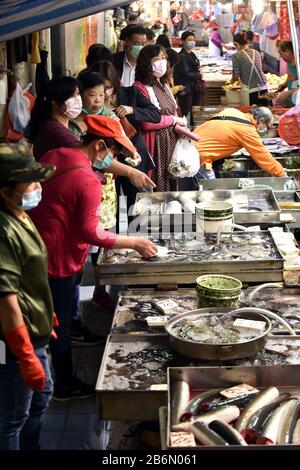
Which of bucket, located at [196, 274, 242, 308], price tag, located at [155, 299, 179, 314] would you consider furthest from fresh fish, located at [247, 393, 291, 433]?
price tag, located at [155, 299, 179, 314]

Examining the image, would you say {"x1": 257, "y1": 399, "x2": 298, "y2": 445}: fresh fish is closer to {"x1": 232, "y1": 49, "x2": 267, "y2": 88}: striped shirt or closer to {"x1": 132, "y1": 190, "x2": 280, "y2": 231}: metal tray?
{"x1": 132, "y1": 190, "x2": 280, "y2": 231}: metal tray

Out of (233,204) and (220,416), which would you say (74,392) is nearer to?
(220,416)

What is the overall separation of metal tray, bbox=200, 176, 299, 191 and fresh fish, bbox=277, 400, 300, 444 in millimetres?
3768

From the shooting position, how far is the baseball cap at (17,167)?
120 inches

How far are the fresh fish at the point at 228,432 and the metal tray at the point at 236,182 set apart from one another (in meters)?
3.99

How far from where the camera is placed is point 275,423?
9.93ft

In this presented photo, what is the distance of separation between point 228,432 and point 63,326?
189 cm

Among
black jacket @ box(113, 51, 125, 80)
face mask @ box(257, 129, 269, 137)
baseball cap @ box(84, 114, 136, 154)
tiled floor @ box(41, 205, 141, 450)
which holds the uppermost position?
black jacket @ box(113, 51, 125, 80)

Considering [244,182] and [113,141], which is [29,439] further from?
[244,182]

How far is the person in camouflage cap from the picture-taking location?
3.06m

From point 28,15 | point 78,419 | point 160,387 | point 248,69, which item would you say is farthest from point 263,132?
point 160,387

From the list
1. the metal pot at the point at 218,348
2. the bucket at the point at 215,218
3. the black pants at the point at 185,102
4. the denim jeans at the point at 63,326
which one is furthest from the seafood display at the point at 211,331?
the black pants at the point at 185,102

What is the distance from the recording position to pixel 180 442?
2877 millimetres
